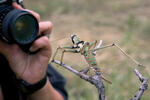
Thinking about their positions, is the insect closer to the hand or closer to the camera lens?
the camera lens

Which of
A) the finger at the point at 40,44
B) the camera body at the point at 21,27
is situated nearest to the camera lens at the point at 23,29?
the camera body at the point at 21,27

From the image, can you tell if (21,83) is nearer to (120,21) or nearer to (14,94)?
(14,94)

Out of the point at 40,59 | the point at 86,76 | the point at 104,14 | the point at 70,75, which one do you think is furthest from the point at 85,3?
the point at 86,76

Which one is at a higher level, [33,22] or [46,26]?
[33,22]

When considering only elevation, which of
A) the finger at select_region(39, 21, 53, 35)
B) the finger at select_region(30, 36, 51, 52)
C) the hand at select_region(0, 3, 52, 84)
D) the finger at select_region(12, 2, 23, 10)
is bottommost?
the hand at select_region(0, 3, 52, 84)

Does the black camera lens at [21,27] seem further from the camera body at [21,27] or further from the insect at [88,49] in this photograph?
the insect at [88,49]

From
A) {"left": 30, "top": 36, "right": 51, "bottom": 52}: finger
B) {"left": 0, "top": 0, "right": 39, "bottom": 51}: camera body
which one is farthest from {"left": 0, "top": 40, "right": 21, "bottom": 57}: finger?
{"left": 0, "top": 0, "right": 39, "bottom": 51}: camera body
